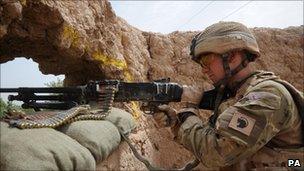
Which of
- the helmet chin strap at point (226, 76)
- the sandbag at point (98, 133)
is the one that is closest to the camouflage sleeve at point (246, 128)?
the helmet chin strap at point (226, 76)

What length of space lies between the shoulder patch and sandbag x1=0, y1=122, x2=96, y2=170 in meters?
0.92

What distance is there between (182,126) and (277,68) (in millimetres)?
5566

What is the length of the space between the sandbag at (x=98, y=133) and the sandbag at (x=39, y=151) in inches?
11.1

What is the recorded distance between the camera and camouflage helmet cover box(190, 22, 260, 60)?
2123 millimetres

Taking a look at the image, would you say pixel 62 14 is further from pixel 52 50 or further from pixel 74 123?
pixel 74 123

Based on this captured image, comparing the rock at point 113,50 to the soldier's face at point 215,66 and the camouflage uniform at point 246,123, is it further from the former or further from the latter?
the camouflage uniform at point 246,123

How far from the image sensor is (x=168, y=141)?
19.7 feet

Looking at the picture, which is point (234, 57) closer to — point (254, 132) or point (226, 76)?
point (226, 76)

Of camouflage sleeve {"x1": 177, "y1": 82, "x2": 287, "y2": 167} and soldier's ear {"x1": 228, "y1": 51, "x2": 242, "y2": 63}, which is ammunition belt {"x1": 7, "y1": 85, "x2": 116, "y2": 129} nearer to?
camouflage sleeve {"x1": 177, "y1": 82, "x2": 287, "y2": 167}

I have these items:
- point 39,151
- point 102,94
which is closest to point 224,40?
point 39,151

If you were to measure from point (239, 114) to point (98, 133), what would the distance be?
138cm

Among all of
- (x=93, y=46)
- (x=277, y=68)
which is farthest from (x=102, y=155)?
(x=277, y=68)

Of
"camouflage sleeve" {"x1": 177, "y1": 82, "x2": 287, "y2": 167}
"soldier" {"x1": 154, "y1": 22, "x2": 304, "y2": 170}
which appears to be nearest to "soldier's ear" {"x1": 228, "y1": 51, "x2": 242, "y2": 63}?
"soldier" {"x1": 154, "y1": 22, "x2": 304, "y2": 170}

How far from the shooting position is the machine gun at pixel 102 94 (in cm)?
266
